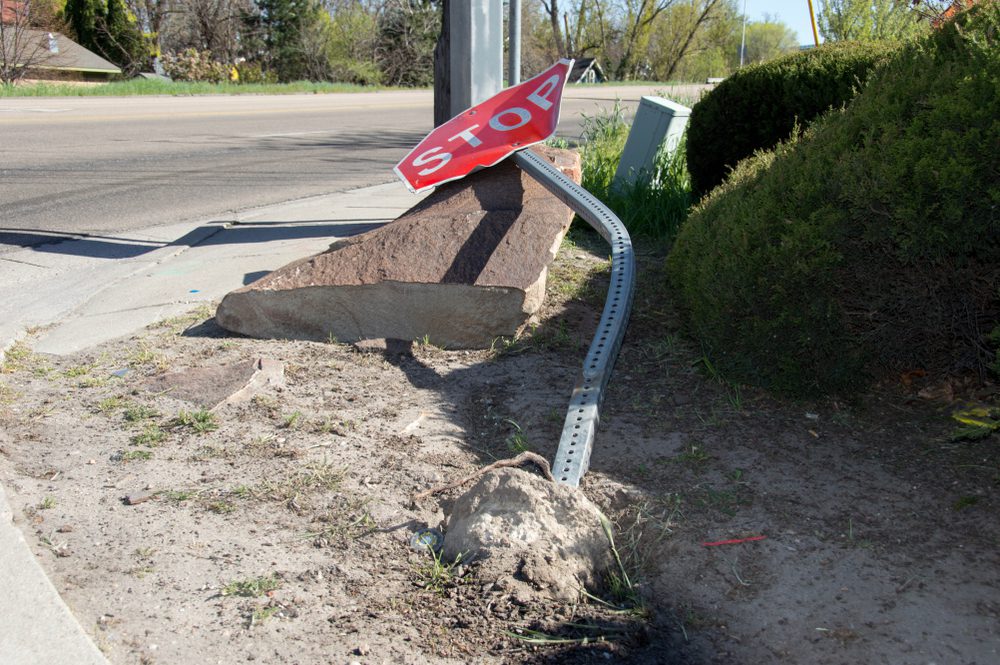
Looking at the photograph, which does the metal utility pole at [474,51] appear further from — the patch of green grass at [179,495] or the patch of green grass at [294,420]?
the patch of green grass at [179,495]

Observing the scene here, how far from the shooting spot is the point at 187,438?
127 inches

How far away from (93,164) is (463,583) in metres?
10.2

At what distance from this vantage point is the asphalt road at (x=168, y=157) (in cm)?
800

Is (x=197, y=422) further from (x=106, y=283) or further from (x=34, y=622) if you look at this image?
(x=106, y=283)

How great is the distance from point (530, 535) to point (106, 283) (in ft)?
13.3

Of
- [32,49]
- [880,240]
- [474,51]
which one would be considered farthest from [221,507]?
[32,49]

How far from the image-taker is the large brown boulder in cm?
408

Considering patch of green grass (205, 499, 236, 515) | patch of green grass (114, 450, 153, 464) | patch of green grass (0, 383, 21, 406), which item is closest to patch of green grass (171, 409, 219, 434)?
patch of green grass (114, 450, 153, 464)

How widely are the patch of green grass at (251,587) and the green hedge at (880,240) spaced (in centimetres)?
190

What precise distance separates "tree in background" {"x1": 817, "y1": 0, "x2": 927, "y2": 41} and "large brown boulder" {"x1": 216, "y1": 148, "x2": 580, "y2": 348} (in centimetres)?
606

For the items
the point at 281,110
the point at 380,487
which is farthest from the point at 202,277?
the point at 281,110

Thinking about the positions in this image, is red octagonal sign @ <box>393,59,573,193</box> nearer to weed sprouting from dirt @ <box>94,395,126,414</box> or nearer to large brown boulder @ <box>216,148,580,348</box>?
large brown boulder @ <box>216,148,580,348</box>

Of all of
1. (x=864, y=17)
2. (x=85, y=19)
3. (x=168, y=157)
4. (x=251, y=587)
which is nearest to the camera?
(x=251, y=587)

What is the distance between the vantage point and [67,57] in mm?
35469
